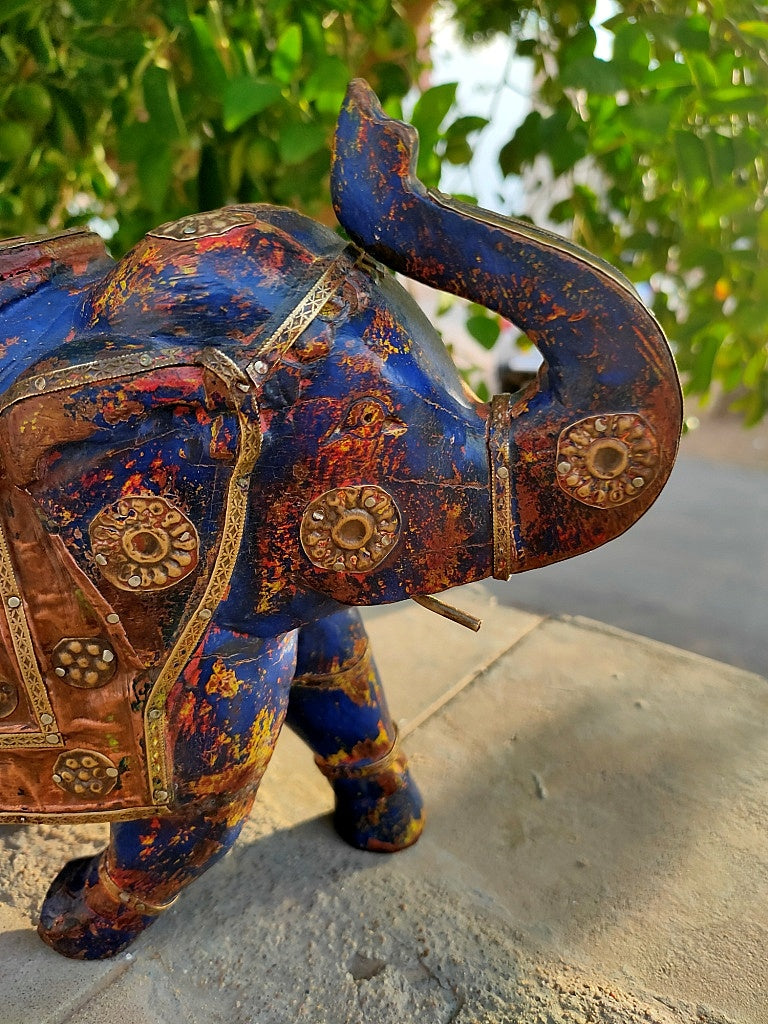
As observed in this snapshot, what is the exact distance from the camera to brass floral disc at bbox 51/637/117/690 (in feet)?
2.34

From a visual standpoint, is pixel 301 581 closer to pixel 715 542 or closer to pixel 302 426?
pixel 302 426

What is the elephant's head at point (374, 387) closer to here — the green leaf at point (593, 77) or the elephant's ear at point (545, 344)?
the elephant's ear at point (545, 344)

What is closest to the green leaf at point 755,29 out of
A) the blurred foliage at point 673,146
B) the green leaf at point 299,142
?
the blurred foliage at point 673,146

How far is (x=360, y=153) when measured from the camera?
68cm

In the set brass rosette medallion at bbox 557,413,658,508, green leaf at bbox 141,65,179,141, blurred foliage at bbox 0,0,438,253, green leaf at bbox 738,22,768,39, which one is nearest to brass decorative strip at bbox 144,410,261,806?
brass rosette medallion at bbox 557,413,658,508

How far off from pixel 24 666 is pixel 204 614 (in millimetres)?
154

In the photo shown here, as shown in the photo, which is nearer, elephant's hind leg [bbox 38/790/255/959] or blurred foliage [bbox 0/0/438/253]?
elephant's hind leg [bbox 38/790/255/959]

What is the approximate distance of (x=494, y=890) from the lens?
3.27 feet

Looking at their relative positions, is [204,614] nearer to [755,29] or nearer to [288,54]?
[288,54]

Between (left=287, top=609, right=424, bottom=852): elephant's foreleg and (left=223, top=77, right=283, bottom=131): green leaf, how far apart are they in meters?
0.52

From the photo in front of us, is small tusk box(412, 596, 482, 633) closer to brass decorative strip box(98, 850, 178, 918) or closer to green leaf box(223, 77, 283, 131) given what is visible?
brass decorative strip box(98, 850, 178, 918)

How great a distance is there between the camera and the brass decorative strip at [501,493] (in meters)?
0.68

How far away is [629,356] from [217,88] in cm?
Answer: 63

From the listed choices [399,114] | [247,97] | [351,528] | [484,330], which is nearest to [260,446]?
[351,528]
